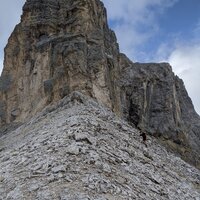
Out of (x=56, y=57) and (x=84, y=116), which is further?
(x=56, y=57)

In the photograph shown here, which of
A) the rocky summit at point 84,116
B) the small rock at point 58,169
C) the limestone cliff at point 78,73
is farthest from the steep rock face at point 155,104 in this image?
the small rock at point 58,169

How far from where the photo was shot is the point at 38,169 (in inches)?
680

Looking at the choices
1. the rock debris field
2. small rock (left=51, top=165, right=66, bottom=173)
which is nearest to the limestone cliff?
the rock debris field

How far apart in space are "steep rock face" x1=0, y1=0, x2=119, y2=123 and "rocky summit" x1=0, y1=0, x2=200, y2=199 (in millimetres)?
107

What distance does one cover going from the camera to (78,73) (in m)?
40.4

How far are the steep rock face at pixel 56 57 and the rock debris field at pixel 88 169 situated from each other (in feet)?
47.2

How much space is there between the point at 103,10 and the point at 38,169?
38092mm

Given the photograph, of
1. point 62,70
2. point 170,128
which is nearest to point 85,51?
point 62,70

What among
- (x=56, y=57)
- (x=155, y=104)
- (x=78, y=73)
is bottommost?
(x=155, y=104)

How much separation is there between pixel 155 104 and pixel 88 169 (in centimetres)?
4592

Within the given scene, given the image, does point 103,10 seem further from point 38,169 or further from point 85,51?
point 38,169

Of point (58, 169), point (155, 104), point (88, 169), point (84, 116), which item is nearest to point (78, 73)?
point (84, 116)

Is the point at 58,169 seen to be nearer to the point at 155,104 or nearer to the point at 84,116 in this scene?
the point at 84,116

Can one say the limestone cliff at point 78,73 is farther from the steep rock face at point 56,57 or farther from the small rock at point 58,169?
the small rock at point 58,169
